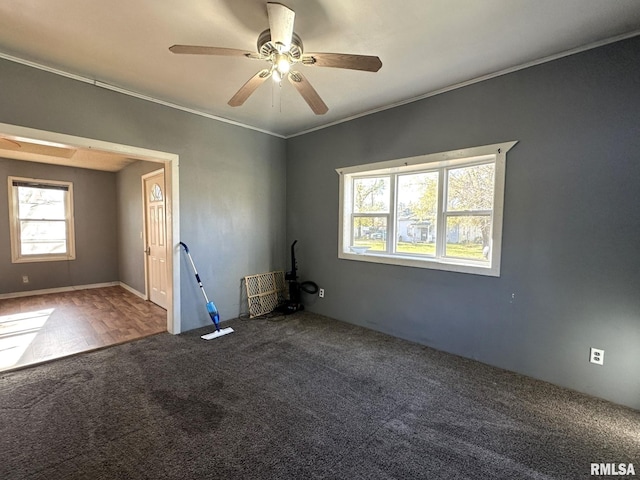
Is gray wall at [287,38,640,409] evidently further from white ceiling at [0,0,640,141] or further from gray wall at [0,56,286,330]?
gray wall at [0,56,286,330]

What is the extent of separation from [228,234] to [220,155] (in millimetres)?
1098

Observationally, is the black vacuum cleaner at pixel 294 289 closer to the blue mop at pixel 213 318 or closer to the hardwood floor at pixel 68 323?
the blue mop at pixel 213 318

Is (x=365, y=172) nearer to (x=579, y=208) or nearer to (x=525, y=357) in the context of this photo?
(x=579, y=208)

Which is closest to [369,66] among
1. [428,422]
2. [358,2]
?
[358,2]

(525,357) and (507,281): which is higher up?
(507,281)

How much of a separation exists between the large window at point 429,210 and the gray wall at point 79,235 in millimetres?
5494

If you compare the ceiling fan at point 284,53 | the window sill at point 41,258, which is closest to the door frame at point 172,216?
the ceiling fan at point 284,53

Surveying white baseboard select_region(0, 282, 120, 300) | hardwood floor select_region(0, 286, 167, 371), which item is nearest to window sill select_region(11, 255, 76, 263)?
white baseboard select_region(0, 282, 120, 300)

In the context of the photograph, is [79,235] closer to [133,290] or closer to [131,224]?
[131,224]

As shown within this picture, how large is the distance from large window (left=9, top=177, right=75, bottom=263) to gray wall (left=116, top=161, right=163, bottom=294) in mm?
855

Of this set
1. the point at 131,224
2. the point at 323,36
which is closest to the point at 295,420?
the point at 323,36

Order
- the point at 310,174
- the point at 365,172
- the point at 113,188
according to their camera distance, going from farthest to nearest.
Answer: the point at 113,188 < the point at 310,174 < the point at 365,172

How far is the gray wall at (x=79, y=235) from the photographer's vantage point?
5.20 m

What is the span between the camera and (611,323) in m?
2.28
